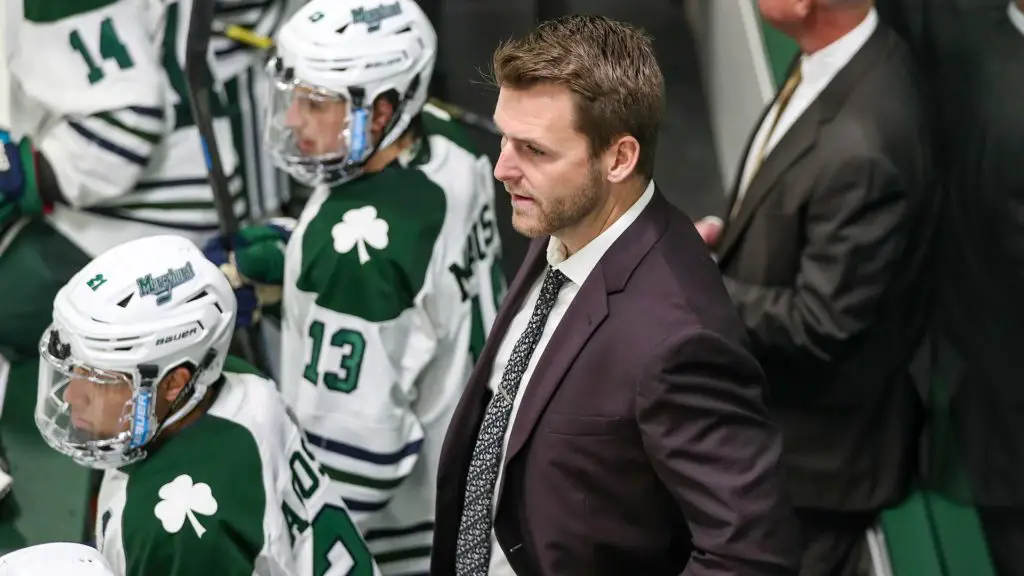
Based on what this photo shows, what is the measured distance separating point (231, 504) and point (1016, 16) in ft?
4.35

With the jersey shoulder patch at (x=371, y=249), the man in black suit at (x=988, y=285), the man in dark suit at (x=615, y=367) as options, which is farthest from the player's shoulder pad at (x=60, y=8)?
the man in black suit at (x=988, y=285)

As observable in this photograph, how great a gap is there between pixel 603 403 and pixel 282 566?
2.14ft

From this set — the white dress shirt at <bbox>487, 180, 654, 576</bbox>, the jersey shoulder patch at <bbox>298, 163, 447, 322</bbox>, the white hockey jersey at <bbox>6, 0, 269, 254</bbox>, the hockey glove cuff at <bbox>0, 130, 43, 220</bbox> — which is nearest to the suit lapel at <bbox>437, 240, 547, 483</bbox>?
the white dress shirt at <bbox>487, 180, 654, 576</bbox>

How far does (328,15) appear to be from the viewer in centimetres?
229

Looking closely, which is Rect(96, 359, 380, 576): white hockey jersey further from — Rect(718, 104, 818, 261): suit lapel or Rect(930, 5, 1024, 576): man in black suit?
Rect(930, 5, 1024, 576): man in black suit

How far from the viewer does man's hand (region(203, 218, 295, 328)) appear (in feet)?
7.97

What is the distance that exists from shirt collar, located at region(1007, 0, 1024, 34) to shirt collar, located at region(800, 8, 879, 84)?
593mm

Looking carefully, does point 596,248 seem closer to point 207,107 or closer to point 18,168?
point 207,107

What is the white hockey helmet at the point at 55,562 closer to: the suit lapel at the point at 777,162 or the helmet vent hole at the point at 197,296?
the helmet vent hole at the point at 197,296

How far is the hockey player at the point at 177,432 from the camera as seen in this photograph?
1.73 metres

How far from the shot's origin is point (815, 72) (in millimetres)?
2191

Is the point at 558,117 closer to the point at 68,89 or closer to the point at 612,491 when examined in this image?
the point at 612,491

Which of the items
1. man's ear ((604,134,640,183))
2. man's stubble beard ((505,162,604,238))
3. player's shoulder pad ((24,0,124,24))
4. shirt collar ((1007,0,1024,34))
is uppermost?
shirt collar ((1007,0,1024,34))

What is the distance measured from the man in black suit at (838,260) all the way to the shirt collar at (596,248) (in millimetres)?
550
